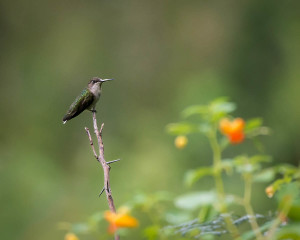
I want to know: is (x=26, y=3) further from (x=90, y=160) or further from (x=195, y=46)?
(x=90, y=160)

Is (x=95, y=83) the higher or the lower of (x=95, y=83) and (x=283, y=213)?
the higher

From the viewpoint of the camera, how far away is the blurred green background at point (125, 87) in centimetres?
830

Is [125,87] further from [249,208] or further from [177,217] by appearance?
[249,208]

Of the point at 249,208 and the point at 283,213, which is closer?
the point at 283,213

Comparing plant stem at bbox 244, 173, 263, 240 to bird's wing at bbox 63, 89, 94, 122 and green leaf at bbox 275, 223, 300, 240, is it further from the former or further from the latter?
bird's wing at bbox 63, 89, 94, 122

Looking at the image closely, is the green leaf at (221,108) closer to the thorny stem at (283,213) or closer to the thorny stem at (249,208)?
the thorny stem at (249,208)

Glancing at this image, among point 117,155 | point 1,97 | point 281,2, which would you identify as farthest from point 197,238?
point 281,2

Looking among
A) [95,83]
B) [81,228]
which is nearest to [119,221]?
[81,228]

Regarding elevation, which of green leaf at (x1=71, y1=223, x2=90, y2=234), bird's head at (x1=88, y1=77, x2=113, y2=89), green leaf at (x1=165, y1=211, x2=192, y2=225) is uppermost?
bird's head at (x1=88, y1=77, x2=113, y2=89)

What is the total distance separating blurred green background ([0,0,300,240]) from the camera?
830 cm

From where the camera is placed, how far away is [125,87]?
413 inches

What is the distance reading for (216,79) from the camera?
9891 millimetres

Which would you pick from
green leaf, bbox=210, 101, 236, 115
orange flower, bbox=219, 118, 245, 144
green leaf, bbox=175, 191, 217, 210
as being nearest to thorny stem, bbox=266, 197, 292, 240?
green leaf, bbox=175, 191, 217, 210

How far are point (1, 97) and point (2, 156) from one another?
72.9 inches
